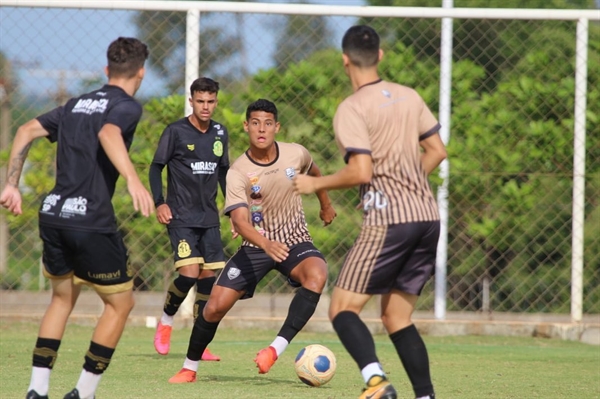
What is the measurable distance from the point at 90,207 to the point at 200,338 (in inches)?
88.2

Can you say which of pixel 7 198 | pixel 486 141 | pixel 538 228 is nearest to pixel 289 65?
pixel 486 141

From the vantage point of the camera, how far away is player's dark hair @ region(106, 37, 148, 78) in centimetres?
550

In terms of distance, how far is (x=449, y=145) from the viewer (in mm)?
11516

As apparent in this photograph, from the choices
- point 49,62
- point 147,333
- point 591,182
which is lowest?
point 147,333

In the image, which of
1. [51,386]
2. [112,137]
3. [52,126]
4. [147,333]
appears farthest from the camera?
[147,333]

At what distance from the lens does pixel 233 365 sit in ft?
27.7

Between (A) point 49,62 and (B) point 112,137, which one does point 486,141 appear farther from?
(B) point 112,137

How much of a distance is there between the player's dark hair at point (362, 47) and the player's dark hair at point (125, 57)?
42.9 inches

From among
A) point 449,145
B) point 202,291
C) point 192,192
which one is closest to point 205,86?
point 192,192

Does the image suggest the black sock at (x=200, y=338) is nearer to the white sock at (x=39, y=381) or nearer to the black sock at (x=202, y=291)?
the black sock at (x=202, y=291)

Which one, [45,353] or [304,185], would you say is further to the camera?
[45,353]

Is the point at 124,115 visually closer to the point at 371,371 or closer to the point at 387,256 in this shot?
the point at 387,256

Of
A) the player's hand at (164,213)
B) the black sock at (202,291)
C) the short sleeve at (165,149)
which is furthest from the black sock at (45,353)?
the short sleeve at (165,149)

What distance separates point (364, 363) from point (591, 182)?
7.09 meters
